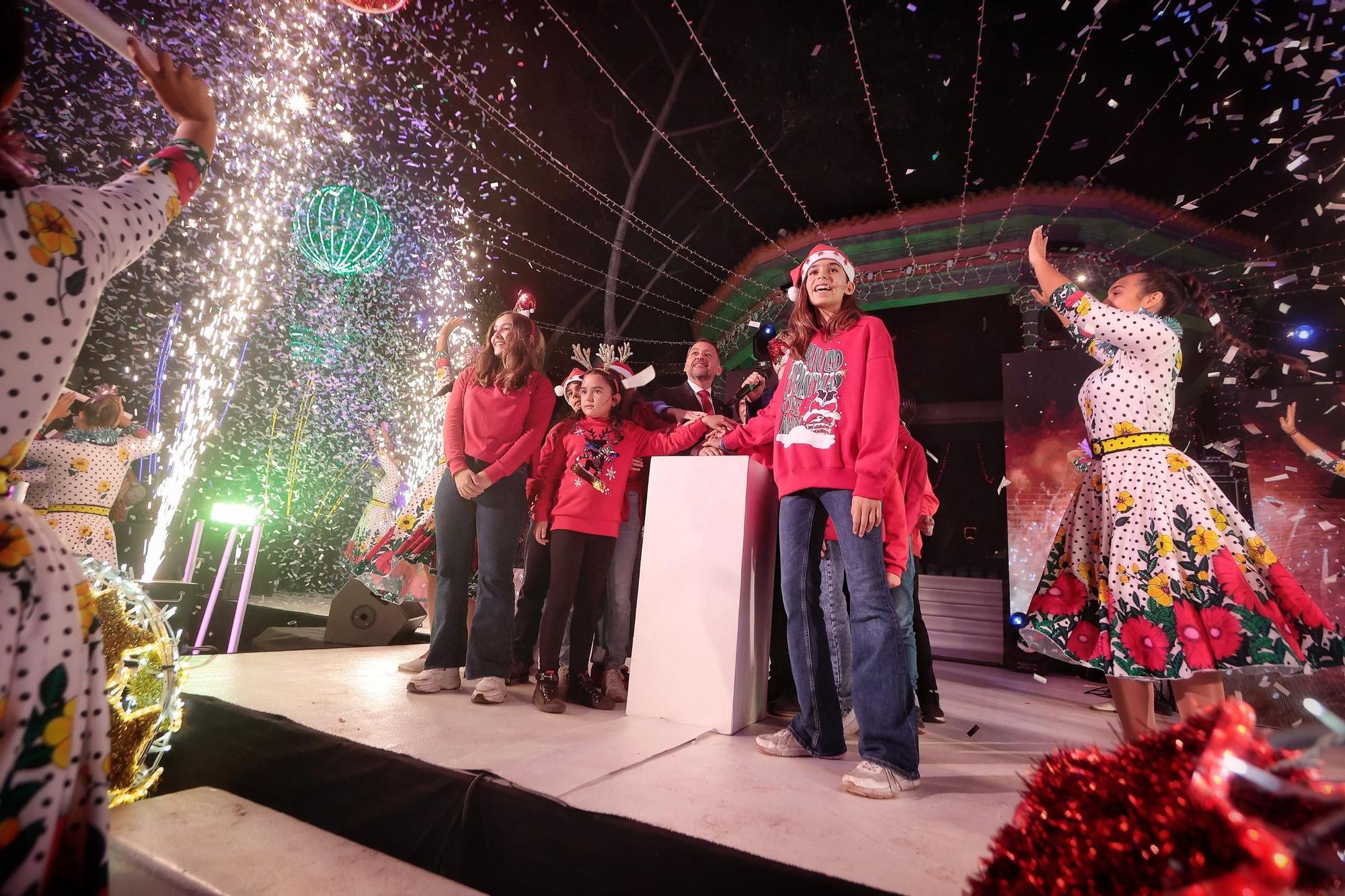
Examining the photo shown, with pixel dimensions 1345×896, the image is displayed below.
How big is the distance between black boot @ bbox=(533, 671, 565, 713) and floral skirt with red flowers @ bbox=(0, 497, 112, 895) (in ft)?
5.23

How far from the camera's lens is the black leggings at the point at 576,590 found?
8.16 feet

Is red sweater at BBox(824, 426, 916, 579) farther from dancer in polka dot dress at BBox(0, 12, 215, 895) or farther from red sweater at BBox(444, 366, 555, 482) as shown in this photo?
dancer in polka dot dress at BBox(0, 12, 215, 895)

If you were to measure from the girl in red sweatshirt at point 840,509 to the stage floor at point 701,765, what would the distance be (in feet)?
0.39

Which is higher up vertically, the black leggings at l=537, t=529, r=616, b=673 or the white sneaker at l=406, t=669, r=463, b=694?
the black leggings at l=537, t=529, r=616, b=673

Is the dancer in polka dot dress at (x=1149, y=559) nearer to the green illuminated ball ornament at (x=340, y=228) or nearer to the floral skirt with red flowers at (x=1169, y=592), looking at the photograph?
the floral skirt with red flowers at (x=1169, y=592)

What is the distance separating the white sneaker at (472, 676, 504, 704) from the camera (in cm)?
233

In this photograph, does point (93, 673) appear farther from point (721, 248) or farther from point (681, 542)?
point (721, 248)

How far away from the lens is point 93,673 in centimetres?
76

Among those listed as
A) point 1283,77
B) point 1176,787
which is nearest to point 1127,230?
point 1283,77

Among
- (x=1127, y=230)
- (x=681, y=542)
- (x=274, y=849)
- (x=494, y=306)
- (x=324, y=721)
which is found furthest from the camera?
(x=494, y=306)

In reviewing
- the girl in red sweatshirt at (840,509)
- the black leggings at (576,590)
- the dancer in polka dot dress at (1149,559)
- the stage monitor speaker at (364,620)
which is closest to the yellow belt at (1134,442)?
the dancer in polka dot dress at (1149,559)

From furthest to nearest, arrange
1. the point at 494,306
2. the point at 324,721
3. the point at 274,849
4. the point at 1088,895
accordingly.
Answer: the point at 494,306, the point at 324,721, the point at 274,849, the point at 1088,895

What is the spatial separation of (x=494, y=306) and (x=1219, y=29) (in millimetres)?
6647

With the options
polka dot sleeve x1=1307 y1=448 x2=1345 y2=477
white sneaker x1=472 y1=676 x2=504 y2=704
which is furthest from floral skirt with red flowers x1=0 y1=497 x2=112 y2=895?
polka dot sleeve x1=1307 y1=448 x2=1345 y2=477
